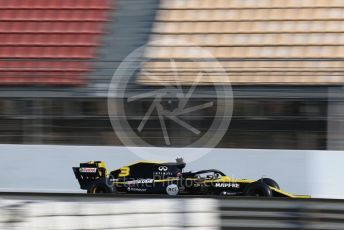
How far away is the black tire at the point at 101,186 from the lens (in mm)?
9281

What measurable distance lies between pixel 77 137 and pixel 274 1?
4107 mm

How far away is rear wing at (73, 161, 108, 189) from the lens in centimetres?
905

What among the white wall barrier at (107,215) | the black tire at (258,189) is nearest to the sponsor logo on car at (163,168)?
the black tire at (258,189)

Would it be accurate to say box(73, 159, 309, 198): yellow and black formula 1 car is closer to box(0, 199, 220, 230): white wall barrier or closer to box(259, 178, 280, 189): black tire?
box(259, 178, 280, 189): black tire

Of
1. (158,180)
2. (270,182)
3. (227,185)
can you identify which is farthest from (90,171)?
(270,182)

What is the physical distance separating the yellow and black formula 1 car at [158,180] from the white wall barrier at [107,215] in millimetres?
3512

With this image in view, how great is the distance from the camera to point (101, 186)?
9.34 meters

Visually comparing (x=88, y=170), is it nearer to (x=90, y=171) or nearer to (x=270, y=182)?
(x=90, y=171)

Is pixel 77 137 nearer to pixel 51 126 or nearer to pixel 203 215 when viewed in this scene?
pixel 51 126

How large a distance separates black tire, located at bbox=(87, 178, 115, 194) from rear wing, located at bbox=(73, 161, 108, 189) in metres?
0.08

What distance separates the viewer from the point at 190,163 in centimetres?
909

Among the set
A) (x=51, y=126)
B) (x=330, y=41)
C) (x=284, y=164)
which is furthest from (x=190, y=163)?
(x=330, y=41)

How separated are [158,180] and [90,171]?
93 centimetres

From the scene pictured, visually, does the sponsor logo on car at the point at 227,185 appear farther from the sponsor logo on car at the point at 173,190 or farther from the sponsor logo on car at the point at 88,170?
the sponsor logo on car at the point at 88,170
